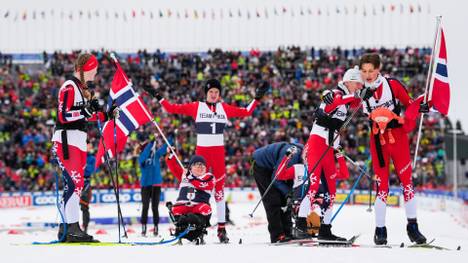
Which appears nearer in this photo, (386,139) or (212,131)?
(386,139)

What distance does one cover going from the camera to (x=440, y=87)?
9.45 meters

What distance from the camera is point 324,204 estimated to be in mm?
9766

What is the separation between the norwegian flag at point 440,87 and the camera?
9.36 metres

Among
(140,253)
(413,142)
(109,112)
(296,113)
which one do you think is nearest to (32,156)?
(296,113)

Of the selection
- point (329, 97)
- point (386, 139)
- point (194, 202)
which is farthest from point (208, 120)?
point (386, 139)

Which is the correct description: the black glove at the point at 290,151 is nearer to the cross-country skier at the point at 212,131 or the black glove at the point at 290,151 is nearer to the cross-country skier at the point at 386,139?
the cross-country skier at the point at 386,139

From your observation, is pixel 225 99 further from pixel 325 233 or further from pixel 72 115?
pixel 72 115

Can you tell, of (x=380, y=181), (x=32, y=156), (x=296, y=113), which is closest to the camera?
(x=380, y=181)

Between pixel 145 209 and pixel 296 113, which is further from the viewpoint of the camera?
pixel 296 113

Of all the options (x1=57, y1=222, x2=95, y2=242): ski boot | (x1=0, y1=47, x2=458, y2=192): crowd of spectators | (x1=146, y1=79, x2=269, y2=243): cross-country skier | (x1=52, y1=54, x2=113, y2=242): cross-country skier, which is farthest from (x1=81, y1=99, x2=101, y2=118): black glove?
(x1=0, y1=47, x2=458, y2=192): crowd of spectators

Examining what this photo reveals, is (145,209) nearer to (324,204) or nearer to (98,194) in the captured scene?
(324,204)

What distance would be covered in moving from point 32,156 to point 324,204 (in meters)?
23.4

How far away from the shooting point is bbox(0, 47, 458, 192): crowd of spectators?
99.7 feet

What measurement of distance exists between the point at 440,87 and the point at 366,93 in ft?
3.95
